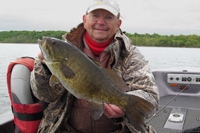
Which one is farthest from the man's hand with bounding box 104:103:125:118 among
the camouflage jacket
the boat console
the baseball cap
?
the boat console

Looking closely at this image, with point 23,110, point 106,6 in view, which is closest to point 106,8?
point 106,6

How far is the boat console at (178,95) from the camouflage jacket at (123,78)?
2.85 meters

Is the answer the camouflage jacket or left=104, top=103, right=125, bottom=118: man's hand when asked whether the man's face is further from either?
left=104, top=103, right=125, bottom=118: man's hand

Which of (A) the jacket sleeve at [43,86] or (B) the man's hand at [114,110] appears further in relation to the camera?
(A) the jacket sleeve at [43,86]

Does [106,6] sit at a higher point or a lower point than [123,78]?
higher

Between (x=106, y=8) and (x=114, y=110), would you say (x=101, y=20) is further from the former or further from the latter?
(x=114, y=110)

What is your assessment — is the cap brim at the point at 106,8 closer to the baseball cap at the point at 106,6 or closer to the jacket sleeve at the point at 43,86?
the baseball cap at the point at 106,6

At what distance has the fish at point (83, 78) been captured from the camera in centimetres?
184

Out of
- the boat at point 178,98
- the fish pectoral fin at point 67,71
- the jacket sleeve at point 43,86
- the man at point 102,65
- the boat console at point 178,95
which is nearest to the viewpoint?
the fish pectoral fin at point 67,71

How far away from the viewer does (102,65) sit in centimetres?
291

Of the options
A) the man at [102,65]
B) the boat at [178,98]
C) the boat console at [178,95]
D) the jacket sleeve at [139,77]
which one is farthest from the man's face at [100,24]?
the boat console at [178,95]

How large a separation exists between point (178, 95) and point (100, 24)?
4.38 meters

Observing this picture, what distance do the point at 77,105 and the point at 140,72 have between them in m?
0.97

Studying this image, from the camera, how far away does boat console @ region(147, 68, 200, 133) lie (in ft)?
17.6
